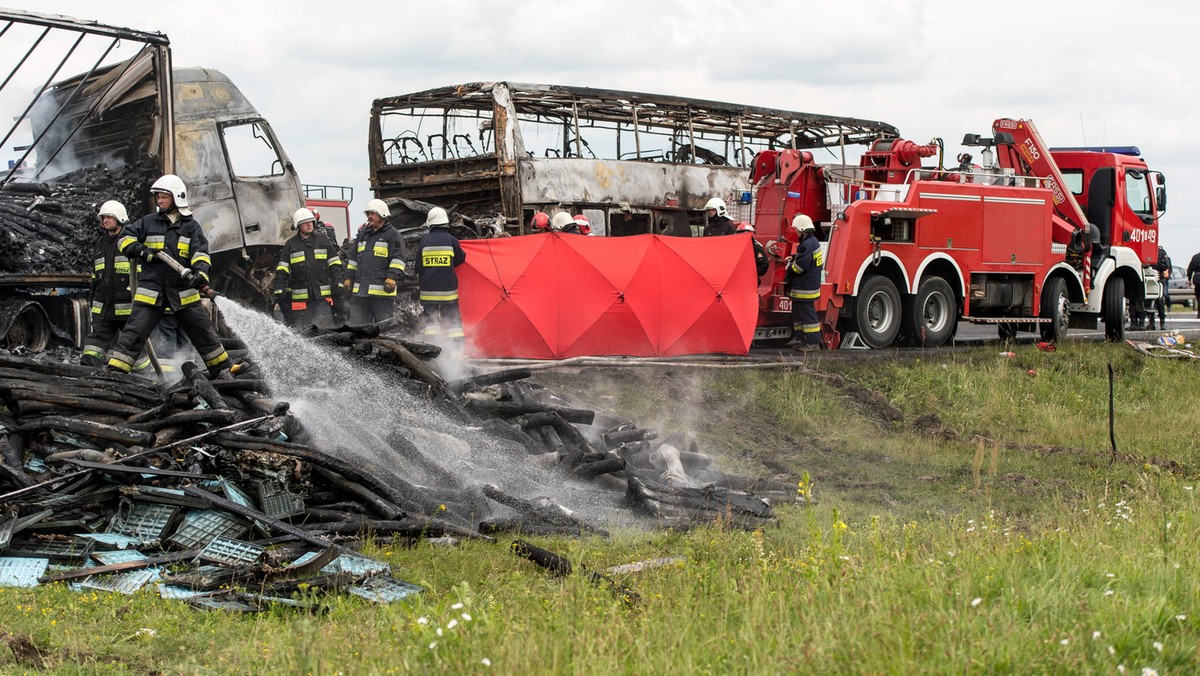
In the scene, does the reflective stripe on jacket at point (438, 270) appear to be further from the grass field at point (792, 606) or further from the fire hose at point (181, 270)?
the grass field at point (792, 606)

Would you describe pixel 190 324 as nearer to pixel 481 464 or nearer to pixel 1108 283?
pixel 481 464

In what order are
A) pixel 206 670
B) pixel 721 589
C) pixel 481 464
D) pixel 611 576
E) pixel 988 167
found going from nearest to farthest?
pixel 206 670 < pixel 721 589 < pixel 611 576 < pixel 481 464 < pixel 988 167

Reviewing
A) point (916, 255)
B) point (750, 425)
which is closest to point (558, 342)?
point (750, 425)

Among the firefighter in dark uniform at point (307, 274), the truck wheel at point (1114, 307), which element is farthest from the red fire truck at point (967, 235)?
the firefighter in dark uniform at point (307, 274)

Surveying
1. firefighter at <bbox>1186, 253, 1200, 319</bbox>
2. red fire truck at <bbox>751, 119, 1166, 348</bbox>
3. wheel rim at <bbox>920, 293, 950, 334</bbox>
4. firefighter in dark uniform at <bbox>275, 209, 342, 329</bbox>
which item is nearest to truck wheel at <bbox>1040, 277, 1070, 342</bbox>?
red fire truck at <bbox>751, 119, 1166, 348</bbox>

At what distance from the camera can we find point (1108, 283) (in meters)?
19.2

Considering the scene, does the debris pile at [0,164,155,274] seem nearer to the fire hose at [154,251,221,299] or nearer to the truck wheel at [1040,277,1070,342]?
the fire hose at [154,251,221,299]

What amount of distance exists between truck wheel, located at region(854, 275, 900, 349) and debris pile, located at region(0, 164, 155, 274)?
8.81m

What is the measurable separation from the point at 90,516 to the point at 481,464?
279 centimetres

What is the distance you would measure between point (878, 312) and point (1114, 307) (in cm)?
520

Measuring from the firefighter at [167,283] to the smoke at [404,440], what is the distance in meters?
0.51

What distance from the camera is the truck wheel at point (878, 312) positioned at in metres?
15.7

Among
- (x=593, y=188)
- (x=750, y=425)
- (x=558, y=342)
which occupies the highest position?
(x=593, y=188)

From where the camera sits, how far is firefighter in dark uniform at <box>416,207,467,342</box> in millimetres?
12516
